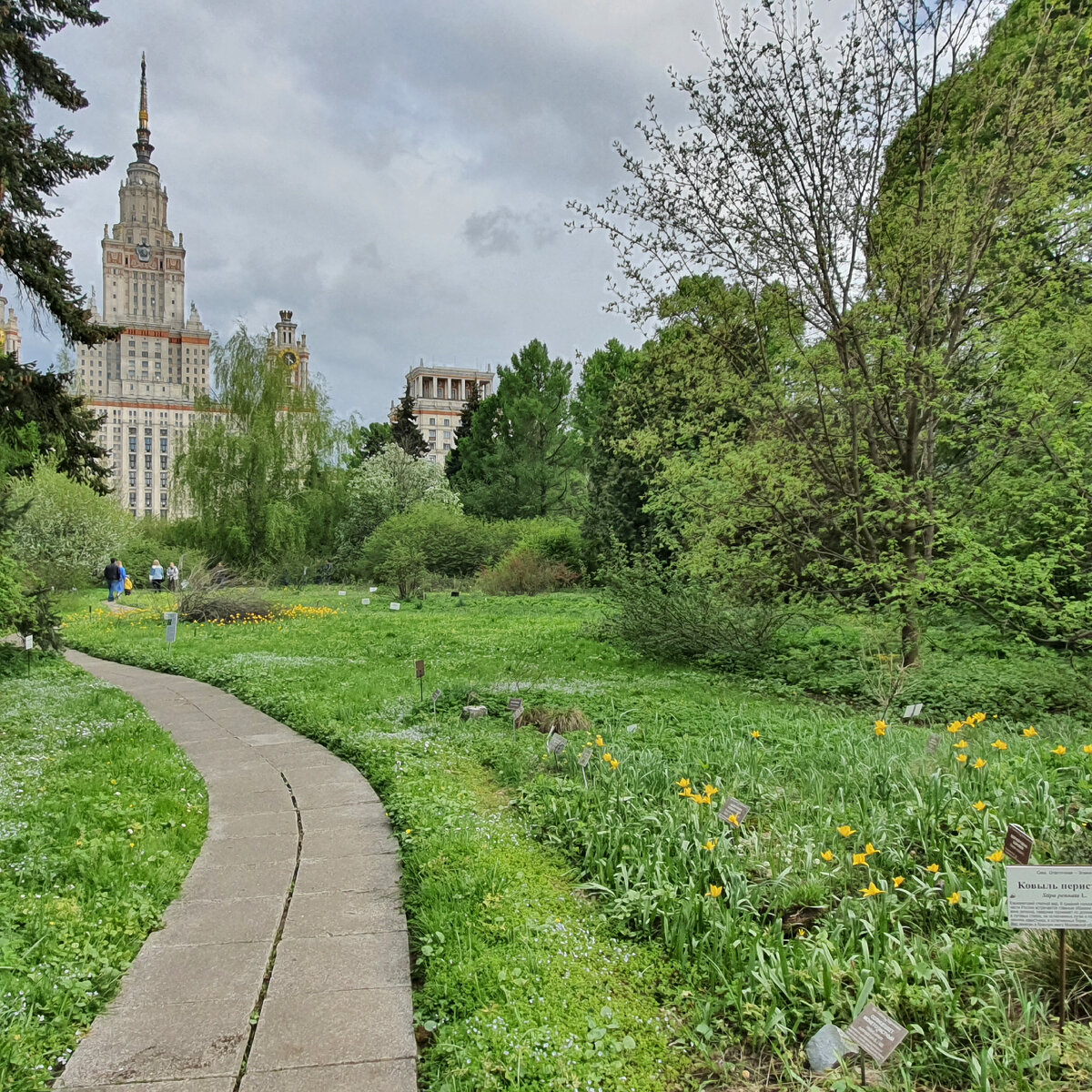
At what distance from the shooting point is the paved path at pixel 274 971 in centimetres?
232

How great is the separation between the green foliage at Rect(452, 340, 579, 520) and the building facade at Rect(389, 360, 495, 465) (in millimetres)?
71398

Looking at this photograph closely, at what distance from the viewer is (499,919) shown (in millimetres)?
3064

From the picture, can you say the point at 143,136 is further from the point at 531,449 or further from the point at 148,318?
the point at 531,449

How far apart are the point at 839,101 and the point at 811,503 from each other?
427 cm

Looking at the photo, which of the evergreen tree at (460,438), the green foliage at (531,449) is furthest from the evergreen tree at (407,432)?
the green foliage at (531,449)

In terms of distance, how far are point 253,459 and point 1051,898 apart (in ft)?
99.0

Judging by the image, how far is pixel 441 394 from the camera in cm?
11756

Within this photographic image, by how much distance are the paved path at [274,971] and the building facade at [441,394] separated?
10729 cm

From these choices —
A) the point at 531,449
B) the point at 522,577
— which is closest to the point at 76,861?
the point at 522,577

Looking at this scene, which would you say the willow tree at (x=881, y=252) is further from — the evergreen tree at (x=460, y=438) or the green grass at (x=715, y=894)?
the evergreen tree at (x=460, y=438)

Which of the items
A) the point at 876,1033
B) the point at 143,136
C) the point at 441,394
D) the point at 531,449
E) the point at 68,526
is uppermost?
the point at 143,136

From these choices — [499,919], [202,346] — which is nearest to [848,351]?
[499,919]

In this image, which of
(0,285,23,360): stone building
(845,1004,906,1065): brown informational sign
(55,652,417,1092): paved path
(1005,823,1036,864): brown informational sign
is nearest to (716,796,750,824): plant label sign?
(1005,823,1036,864): brown informational sign

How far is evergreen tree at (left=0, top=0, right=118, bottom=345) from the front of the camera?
33.7 ft
